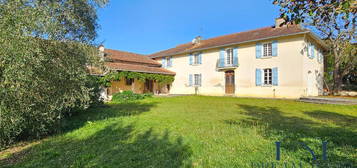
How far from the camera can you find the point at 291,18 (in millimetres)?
2449

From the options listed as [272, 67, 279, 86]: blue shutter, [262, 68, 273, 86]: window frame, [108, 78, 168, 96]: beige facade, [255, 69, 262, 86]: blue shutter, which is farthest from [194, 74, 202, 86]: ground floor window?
[272, 67, 279, 86]: blue shutter

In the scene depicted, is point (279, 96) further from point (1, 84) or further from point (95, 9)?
point (1, 84)

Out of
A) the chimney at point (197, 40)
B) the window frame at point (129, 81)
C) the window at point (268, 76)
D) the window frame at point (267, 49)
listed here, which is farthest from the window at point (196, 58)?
the window frame at point (129, 81)

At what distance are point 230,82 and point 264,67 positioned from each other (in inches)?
134

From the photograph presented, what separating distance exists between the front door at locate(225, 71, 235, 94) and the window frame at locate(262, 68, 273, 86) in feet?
9.28

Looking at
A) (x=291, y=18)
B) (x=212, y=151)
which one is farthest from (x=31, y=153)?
(x=291, y=18)

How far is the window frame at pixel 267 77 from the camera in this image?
47.8ft

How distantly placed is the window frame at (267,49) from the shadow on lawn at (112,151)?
43.1 ft

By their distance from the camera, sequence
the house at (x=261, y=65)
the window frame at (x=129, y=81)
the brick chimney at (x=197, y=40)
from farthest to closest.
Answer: the brick chimney at (x=197, y=40)
the window frame at (x=129, y=81)
the house at (x=261, y=65)

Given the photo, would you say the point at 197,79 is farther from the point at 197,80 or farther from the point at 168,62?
the point at 168,62

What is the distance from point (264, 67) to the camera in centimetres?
1480

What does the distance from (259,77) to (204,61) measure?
5870mm

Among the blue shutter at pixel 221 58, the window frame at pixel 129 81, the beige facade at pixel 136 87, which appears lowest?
the beige facade at pixel 136 87

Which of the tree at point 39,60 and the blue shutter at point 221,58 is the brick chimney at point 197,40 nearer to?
the blue shutter at point 221,58
